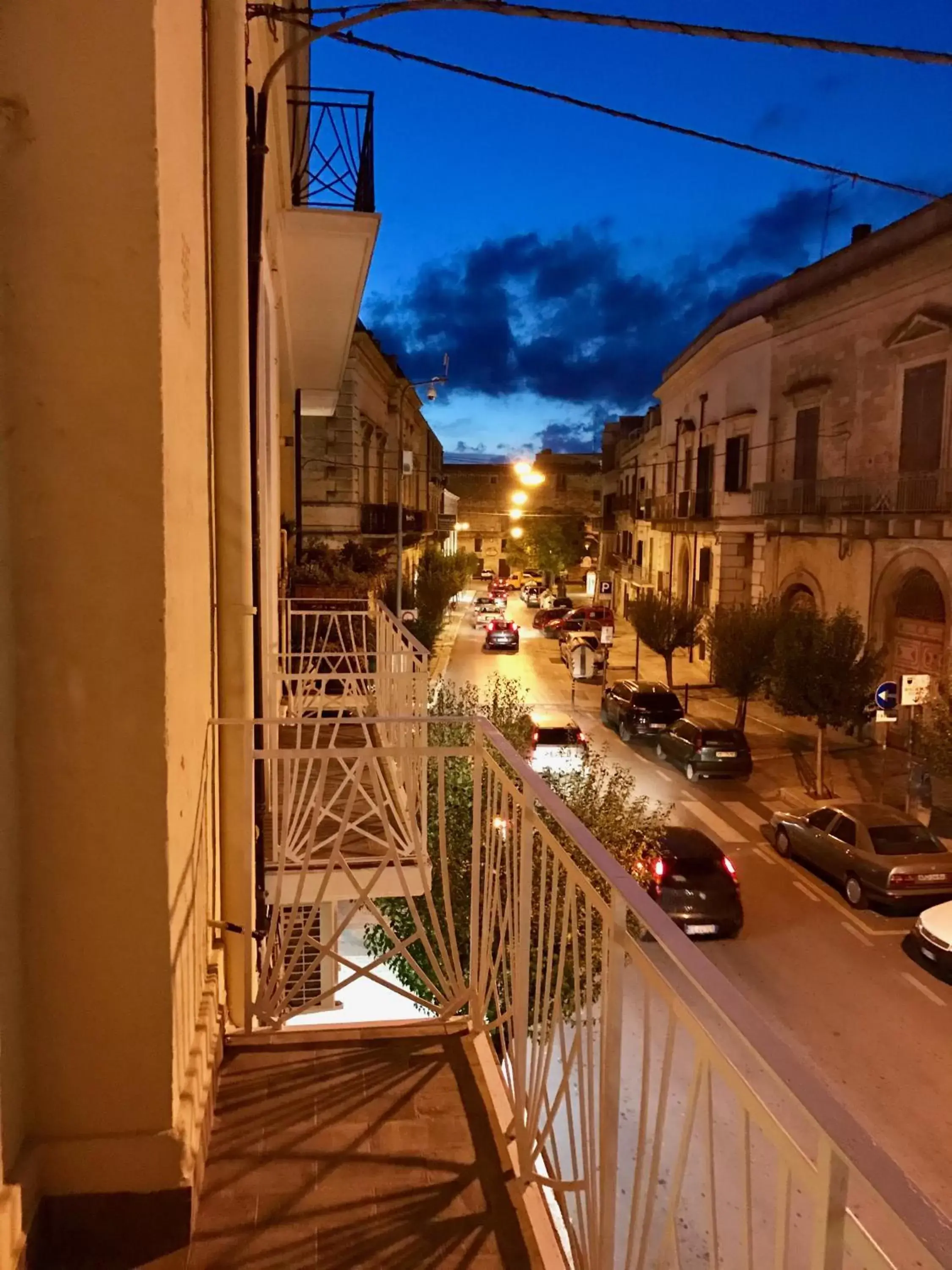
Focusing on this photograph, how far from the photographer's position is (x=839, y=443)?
2214cm

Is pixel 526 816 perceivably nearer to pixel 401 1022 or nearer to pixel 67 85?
pixel 401 1022

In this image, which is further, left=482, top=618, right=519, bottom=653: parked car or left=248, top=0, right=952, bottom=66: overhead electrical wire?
left=482, top=618, right=519, bottom=653: parked car

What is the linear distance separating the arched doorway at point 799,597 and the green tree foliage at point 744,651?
7.15ft

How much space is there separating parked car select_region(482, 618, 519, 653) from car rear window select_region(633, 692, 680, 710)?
13698 mm

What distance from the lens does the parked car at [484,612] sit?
45000 millimetres

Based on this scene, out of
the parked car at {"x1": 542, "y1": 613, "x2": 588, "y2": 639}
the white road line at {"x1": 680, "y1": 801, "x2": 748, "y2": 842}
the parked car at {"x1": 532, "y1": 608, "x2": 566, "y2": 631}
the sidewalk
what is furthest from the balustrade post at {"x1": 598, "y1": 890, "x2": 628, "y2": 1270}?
the parked car at {"x1": 532, "y1": 608, "x2": 566, "y2": 631}

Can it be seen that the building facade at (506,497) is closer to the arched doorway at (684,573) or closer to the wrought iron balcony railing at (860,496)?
the arched doorway at (684,573)

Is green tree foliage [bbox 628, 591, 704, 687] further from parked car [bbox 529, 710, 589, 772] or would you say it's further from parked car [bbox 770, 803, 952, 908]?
parked car [bbox 770, 803, 952, 908]

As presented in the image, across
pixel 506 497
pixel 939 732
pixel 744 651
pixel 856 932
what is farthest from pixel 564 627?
pixel 506 497

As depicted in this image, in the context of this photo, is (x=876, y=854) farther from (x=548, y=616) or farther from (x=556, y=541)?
(x=556, y=541)

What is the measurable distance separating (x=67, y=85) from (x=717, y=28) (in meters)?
2.89

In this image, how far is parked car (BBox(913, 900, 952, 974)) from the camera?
10180 mm

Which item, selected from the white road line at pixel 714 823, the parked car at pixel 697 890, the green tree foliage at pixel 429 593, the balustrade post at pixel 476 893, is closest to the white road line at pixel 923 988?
the parked car at pixel 697 890

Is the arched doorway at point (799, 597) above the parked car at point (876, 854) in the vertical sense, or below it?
above
